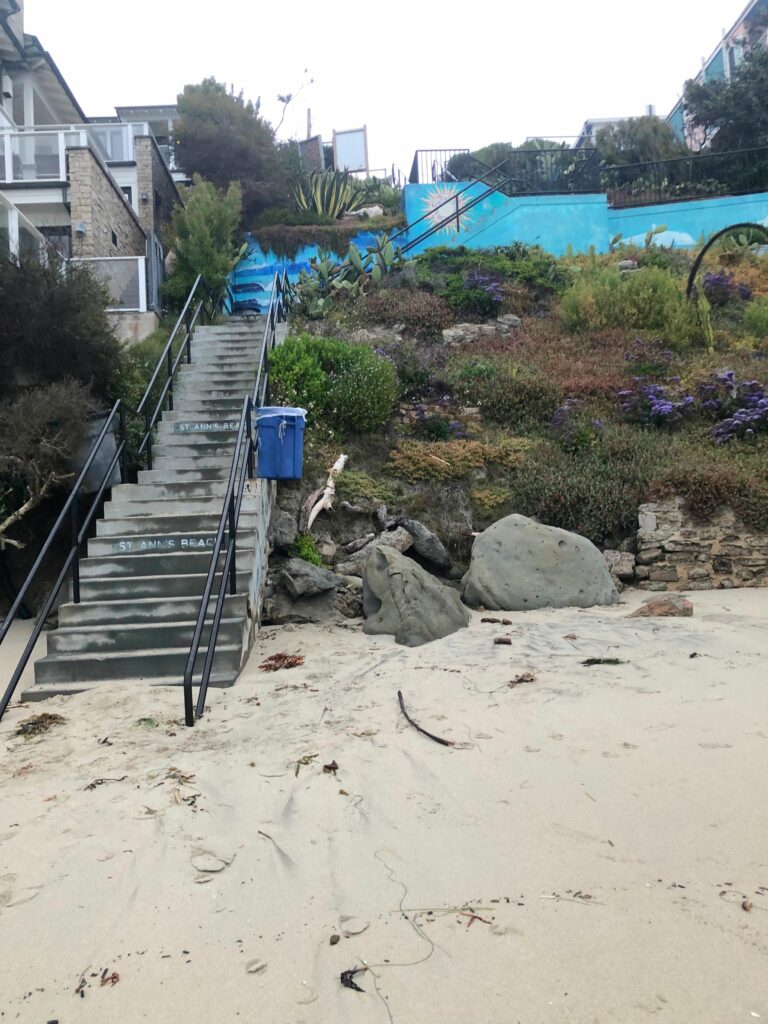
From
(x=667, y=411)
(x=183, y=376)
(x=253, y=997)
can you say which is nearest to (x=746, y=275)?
(x=667, y=411)

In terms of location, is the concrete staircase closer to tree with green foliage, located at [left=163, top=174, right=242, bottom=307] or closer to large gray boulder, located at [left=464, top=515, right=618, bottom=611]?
large gray boulder, located at [left=464, top=515, right=618, bottom=611]

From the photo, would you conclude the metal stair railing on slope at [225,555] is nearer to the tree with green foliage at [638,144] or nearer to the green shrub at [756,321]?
the green shrub at [756,321]

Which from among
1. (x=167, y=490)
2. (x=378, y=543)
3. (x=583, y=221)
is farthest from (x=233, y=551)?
(x=583, y=221)

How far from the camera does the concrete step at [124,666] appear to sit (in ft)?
15.7

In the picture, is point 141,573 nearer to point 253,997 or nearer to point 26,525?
point 26,525

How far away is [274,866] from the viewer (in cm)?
247

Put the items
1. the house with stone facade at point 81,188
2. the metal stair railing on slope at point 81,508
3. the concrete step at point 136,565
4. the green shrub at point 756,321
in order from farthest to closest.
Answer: the house with stone facade at point 81,188
the green shrub at point 756,321
the concrete step at point 136,565
the metal stair railing on slope at point 81,508

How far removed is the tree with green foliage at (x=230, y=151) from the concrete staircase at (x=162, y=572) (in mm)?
14521

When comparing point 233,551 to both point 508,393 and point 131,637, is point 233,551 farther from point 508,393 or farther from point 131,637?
point 508,393

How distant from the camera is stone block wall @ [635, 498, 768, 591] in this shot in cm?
793

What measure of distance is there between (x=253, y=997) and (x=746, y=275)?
18.3 metres

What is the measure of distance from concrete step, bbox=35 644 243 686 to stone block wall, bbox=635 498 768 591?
5080 mm

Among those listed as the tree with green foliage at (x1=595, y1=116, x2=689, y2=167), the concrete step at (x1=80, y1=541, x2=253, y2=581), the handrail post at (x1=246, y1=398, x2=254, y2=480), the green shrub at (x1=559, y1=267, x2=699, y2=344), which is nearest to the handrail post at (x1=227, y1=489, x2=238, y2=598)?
the concrete step at (x1=80, y1=541, x2=253, y2=581)

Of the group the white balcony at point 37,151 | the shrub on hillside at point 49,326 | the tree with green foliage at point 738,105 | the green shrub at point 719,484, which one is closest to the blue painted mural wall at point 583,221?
the tree with green foliage at point 738,105
